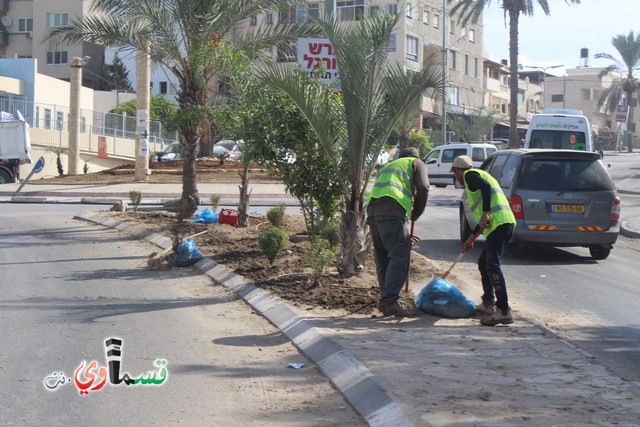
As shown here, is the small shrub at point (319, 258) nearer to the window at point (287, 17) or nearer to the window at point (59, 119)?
the window at point (287, 17)

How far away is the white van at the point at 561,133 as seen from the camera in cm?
2850

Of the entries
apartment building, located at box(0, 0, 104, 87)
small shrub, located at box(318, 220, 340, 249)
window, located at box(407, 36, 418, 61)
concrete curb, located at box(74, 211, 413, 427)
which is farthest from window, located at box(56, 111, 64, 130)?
small shrub, located at box(318, 220, 340, 249)

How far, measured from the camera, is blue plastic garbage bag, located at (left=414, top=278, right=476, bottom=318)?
352 inches

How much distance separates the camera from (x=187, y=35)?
1809 cm

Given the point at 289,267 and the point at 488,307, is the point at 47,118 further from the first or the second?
the point at 488,307

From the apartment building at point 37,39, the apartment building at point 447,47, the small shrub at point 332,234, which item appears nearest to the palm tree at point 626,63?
the apartment building at point 447,47

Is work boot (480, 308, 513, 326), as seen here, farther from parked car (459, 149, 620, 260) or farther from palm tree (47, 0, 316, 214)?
palm tree (47, 0, 316, 214)

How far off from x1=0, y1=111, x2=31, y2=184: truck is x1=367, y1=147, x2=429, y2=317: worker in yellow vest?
2841cm

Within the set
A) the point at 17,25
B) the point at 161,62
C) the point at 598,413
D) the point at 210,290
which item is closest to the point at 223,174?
the point at 161,62

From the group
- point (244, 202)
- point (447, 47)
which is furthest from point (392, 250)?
point (447, 47)

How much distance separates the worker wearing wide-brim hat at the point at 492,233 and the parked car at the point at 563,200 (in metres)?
4.84

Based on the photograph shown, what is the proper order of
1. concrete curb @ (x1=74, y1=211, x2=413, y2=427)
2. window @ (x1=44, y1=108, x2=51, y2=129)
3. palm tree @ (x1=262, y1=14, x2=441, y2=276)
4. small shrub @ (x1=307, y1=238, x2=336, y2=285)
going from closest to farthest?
concrete curb @ (x1=74, y1=211, x2=413, y2=427), small shrub @ (x1=307, y1=238, x2=336, y2=285), palm tree @ (x1=262, y1=14, x2=441, y2=276), window @ (x1=44, y1=108, x2=51, y2=129)

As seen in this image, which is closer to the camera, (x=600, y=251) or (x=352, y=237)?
(x=352, y=237)

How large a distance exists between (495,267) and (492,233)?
364mm
